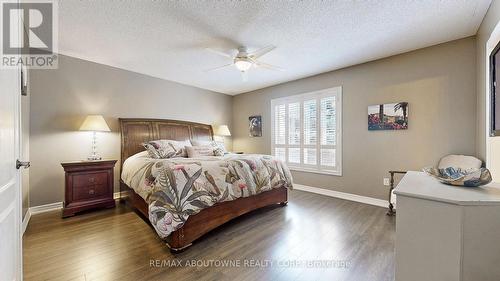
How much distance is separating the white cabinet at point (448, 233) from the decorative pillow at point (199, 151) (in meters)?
3.15

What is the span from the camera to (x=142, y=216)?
9.55ft

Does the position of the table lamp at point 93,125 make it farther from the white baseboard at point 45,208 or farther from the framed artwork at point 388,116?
the framed artwork at point 388,116

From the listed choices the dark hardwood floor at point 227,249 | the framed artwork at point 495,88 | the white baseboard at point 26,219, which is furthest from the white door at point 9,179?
the framed artwork at point 495,88

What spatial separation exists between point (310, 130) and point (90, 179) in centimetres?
408

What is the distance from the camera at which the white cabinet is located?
35.6 inches

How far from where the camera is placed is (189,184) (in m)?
2.12

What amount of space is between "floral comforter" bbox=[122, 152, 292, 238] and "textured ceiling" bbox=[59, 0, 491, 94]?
166cm

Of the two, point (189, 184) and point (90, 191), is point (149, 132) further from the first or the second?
point (189, 184)

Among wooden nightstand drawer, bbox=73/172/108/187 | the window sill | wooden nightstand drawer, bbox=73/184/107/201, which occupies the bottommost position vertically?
wooden nightstand drawer, bbox=73/184/107/201

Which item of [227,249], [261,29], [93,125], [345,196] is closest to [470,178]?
[227,249]

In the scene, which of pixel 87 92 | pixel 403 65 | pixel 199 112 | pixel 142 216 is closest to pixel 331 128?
Answer: pixel 403 65

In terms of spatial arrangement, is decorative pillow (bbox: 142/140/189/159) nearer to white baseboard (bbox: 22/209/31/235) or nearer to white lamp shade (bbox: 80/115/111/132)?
white lamp shade (bbox: 80/115/111/132)

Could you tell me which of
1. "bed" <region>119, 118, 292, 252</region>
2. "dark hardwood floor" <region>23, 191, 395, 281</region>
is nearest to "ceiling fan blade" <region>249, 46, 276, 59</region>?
"bed" <region>119, 118, 292, 252</region>

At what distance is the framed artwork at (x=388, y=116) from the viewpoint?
3.18 metres
